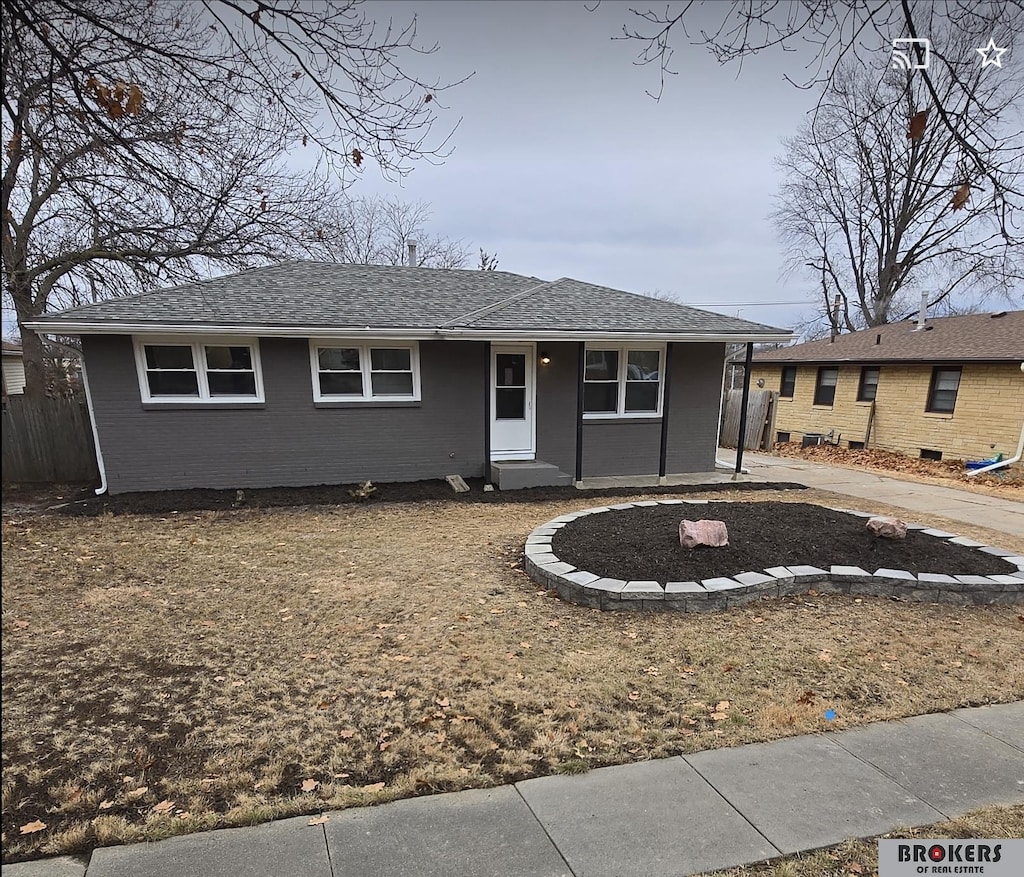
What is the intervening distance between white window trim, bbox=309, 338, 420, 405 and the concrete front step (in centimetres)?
186

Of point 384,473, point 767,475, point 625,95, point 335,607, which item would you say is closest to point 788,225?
point 767,475

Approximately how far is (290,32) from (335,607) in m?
3.93

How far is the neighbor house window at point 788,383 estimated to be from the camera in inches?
724

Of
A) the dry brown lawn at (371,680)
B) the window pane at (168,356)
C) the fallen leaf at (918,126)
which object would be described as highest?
the fallen leaf at (918,126)

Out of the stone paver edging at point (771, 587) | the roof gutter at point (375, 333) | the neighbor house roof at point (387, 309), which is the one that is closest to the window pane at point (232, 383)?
the roof gutter at point (375, 333)

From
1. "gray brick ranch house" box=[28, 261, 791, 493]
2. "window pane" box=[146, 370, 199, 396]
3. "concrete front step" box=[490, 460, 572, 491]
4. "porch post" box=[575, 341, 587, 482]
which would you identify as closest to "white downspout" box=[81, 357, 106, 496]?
"gray brick ranch house" box=[28, 261, 791, 493]

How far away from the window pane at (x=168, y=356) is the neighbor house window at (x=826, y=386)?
1715 centimetres

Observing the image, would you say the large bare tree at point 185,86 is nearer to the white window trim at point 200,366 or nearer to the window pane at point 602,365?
the white window trim at point 200,366

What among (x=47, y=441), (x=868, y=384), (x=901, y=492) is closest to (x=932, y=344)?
(x=868, y=384)

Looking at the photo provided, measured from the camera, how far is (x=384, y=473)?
9.21 m

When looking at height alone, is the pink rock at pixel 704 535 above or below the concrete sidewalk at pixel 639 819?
above

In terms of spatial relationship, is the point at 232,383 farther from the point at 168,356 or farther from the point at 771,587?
the point at 771,587

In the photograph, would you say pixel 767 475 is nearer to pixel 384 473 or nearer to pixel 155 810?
pixel 384 473

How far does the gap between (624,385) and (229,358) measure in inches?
260
